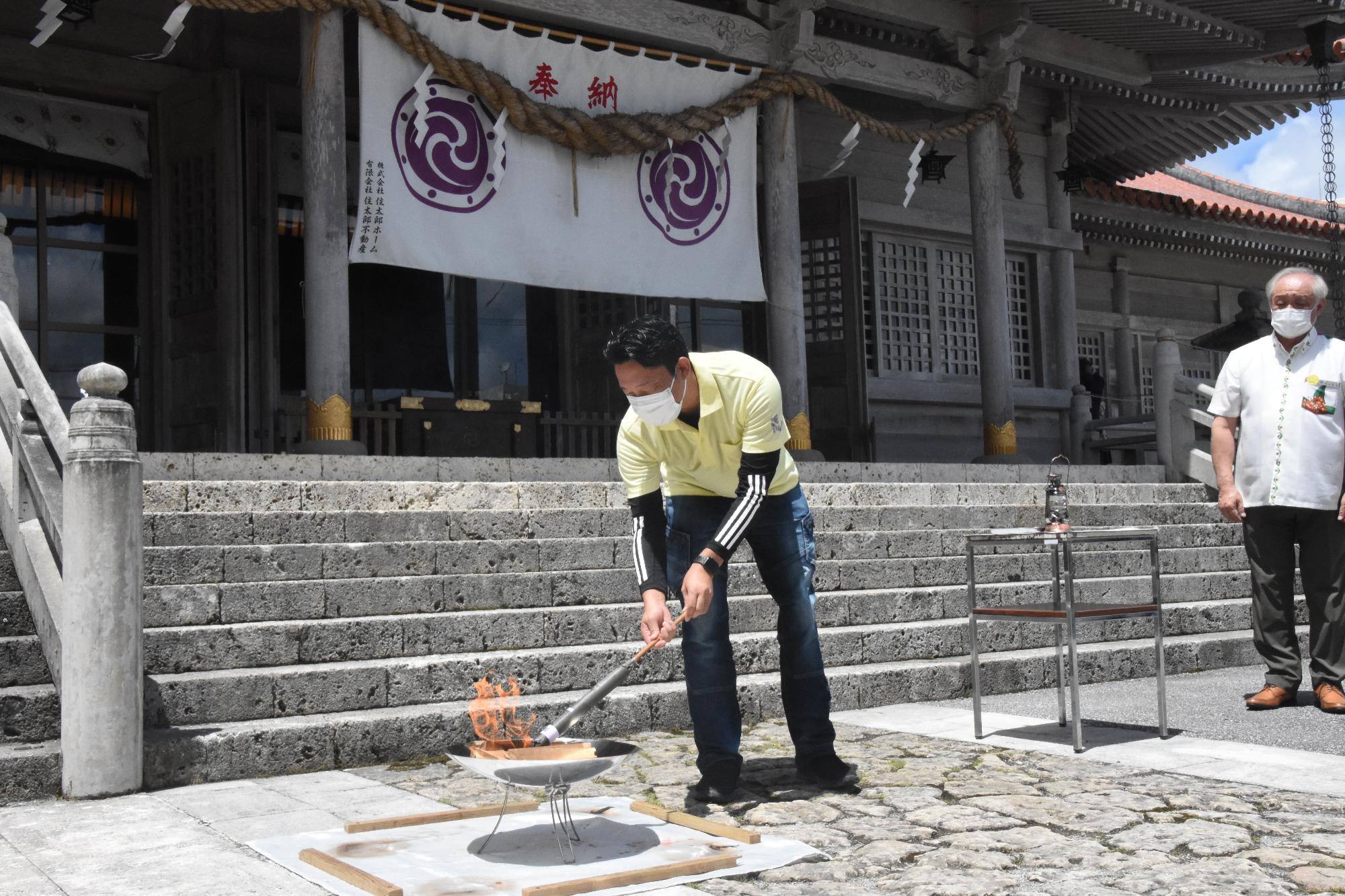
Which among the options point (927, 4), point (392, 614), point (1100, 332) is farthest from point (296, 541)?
point (1100, 332)

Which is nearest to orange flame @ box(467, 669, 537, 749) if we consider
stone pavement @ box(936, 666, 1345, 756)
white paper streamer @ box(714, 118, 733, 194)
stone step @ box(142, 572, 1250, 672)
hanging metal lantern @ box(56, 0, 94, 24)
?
stone step @ box(142, 572, 1250, 672)

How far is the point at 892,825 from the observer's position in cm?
375

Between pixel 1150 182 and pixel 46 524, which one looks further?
pixel 1150 182

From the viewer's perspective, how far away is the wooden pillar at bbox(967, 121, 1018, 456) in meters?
11.8

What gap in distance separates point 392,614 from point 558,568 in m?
1.07

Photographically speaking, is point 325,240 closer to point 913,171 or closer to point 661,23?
point 661,23

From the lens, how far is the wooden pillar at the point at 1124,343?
1669cm

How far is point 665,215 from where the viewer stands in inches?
406

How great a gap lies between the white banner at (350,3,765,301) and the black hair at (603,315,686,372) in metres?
5.47

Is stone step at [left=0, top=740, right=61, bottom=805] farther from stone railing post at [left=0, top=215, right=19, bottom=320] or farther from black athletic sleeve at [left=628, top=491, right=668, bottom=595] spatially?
stone railing post at [left=0, top=215, right=19, bottom=320]

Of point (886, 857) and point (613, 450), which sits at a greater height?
point (613, 450)

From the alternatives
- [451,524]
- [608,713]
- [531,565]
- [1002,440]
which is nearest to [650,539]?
[608,713]

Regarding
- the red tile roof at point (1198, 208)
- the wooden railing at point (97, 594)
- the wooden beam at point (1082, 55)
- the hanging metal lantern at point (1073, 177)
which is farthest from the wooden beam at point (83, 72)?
the red tile roof at point (1198, 208)

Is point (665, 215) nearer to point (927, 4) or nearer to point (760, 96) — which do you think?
point (760, 96)
